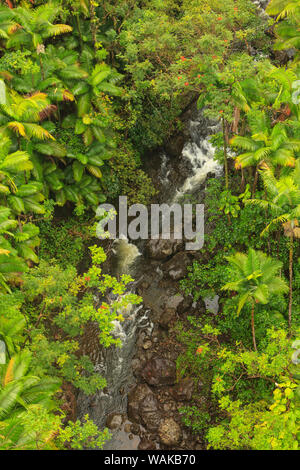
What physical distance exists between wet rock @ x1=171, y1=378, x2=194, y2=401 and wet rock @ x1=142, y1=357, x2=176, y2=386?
0.24m

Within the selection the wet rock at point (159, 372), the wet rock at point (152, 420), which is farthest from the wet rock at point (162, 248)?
the wet rock at point (152, 420)

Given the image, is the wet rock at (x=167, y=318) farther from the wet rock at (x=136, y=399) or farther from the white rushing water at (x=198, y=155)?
the white rushing water at (x=198, y=155)

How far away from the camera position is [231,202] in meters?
12.1

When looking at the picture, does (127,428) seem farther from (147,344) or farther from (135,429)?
(147,344)

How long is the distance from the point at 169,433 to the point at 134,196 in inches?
348

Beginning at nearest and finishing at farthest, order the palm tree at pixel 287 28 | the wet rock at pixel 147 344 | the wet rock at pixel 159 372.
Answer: the wet rock at pixel 159 372, the wet rock at pixel 147 344, the palm tree at pixel 287 28

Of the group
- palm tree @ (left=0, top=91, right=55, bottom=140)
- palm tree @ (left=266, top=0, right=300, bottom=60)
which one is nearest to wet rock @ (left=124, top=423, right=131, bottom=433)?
palm tree @ (left=0, top=91, right=55, bottom=140)

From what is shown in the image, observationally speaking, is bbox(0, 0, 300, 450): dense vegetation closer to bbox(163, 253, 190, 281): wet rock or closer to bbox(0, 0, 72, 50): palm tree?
bbox(0, 0, 72, 50): palm tree

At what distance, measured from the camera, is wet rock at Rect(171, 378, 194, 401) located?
33.7ft

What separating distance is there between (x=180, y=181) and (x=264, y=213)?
17.5 ft

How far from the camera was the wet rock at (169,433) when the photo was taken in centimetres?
945

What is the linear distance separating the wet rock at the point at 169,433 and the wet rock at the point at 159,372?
3.85 feet

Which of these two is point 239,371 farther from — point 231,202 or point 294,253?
point 231,202
